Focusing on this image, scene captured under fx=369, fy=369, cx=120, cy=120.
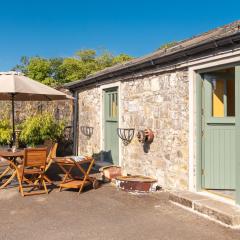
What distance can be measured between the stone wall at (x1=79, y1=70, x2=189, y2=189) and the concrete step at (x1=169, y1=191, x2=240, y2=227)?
0.50m

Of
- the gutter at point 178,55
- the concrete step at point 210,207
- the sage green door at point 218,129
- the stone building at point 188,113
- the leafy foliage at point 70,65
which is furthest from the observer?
the leafy foliage at point 70,65

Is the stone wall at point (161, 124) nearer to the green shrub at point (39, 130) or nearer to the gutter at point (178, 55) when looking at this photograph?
the gutter at point (178, 55)

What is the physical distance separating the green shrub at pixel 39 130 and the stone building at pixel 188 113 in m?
3.85

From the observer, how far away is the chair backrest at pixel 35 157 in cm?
683

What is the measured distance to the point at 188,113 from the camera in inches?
253

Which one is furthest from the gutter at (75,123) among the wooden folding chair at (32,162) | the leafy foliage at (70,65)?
the leafy foliage at (70,65)

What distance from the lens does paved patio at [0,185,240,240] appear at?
4.62 meters

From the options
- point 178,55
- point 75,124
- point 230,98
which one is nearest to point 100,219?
point 230,98

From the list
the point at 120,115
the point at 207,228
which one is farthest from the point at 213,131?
the point at 120,115

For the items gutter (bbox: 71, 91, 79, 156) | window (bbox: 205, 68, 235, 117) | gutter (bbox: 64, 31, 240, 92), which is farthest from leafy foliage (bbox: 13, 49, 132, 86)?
window (bbox: 205, 68, 235, 117)

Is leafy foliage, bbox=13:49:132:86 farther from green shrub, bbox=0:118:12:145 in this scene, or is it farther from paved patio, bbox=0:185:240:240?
paved patio, bbox=0:185:240:240

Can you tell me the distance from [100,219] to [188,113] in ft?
7.86

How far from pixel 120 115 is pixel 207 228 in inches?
182

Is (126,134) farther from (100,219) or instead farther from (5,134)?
(5,134)
